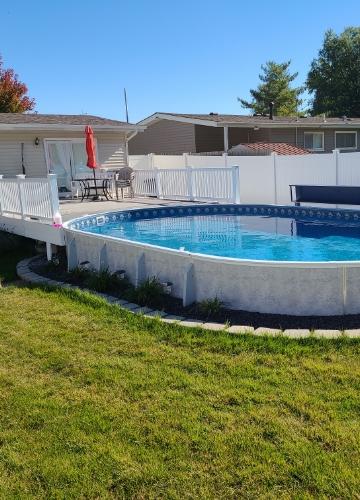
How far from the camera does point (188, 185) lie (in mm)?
12875

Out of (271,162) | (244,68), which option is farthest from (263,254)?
(244,68)

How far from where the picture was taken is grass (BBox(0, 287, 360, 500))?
2.39m

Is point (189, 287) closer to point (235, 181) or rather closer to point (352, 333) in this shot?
point (352, 333)

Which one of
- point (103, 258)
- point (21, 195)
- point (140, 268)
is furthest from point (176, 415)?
point (21, 195)

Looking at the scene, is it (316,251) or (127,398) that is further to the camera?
(316,251)

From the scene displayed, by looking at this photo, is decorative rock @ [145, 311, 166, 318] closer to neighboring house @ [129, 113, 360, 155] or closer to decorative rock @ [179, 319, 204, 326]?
decorative rock @ [179, 319, 204, 326]

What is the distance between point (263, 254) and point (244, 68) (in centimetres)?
4251

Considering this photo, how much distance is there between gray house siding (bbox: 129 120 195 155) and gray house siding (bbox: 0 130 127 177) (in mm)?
6326

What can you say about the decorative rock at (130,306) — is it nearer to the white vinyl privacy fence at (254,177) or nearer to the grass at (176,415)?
the grass at (176,415)

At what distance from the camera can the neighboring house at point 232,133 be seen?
21097mm

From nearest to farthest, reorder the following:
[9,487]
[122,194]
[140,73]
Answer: [9,487], [122,194], [140,73]

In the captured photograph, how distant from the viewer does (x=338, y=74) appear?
40406 mm

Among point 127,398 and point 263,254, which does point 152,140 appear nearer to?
point 263,254

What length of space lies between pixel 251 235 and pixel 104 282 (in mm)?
4140
